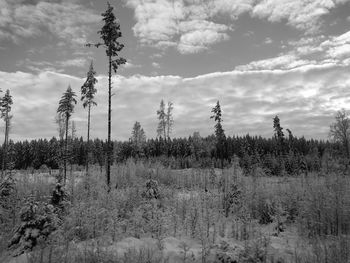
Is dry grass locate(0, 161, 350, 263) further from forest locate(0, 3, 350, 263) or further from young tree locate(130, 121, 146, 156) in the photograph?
young tree locate(130, 121, 146, 156)

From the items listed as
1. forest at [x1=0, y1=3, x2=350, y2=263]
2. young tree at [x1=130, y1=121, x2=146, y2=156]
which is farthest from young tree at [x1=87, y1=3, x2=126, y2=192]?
young tree at [x1=130, y1=121, x2=146, y2=156]

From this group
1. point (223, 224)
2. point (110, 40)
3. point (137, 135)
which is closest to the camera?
point (223, 224)

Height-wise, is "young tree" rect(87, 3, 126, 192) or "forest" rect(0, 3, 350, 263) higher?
"young tree" rect(87, 3, 126, 192)

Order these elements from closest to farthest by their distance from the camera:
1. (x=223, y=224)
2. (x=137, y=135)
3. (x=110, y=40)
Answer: (x=223, y=224) → (x=110, y=40) → (x=137, y=135)

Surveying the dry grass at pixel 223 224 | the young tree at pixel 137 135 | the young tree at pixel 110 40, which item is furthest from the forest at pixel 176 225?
the young tree at pixel 137 135

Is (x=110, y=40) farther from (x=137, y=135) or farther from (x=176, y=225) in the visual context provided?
(x=137, y=135)

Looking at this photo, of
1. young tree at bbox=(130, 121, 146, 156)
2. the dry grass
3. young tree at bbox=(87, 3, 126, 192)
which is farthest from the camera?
young tree at bbox=(130, 121, 146, 156)

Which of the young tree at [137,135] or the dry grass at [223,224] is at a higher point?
the young tree at [137,135]

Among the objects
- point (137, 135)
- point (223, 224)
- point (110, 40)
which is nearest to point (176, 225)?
point (223, 224)

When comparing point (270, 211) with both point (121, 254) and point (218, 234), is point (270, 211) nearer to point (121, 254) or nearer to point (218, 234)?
point (218, 234)

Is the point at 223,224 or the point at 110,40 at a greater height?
the point at 110,40

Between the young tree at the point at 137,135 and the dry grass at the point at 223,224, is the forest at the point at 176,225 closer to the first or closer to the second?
the dry grass at the point at 223,224

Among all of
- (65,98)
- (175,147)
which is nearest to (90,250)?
(65,98)

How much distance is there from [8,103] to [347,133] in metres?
61.6
